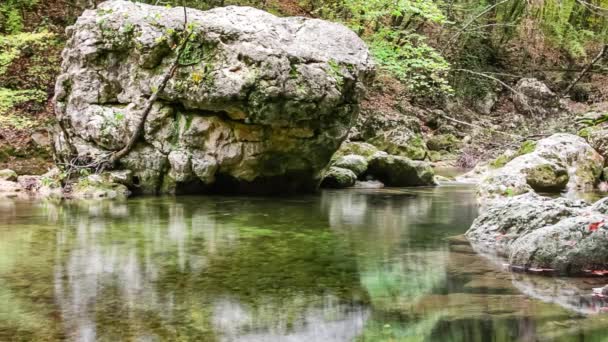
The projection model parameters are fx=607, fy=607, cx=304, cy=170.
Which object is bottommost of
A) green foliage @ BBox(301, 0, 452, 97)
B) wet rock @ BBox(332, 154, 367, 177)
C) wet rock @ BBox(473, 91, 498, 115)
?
wet rock @ BBox(332, 154, 367, 177)

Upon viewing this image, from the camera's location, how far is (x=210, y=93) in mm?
11141

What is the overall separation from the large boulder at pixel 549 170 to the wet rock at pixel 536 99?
11042 mm

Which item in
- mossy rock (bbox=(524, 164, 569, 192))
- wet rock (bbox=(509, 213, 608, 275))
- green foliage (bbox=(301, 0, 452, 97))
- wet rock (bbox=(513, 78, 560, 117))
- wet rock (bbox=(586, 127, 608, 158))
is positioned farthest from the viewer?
wet rock (bbox=(513, 78, 560, 117))

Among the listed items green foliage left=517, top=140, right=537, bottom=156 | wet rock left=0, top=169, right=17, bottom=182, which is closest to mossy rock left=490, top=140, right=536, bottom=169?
green foliage left=517, top=140, right=537, bottom=156

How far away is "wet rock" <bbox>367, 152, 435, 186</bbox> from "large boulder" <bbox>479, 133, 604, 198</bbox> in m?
2.23

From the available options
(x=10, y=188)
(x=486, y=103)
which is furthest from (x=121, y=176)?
(x=486, y=103)

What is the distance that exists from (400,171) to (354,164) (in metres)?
1.22

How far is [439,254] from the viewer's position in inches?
256

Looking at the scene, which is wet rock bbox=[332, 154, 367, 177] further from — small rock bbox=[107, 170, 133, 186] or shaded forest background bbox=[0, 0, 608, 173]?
small rock bbox=[107, 170, 133, 186]

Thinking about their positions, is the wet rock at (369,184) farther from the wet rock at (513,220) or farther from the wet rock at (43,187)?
the wet rock at (513,220)

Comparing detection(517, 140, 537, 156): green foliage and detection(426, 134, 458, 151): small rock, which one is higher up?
detection(426, 134, 458, 151): small rock

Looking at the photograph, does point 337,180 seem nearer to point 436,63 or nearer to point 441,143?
point 436,63

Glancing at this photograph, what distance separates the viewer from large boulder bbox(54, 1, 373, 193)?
11250mm

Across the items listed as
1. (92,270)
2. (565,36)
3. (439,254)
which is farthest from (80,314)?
(565,36)
